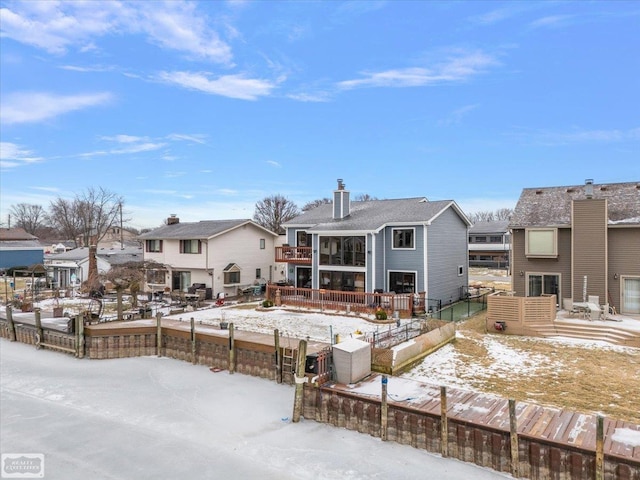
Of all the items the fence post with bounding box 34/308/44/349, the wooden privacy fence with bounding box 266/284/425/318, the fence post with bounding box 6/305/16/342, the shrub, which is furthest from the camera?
the wooden privacy fence with bounding box 266/284/425/318

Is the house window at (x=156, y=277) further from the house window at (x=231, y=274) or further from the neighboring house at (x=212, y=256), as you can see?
the house window at (x=231, y=274)

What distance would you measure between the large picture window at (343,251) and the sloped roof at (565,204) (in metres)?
7.81

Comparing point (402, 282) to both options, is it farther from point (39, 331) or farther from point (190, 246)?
point (39, 331)

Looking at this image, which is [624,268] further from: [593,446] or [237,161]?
[237,161]

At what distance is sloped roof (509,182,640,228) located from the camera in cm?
1873

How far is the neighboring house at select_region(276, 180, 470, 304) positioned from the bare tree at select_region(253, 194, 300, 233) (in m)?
36.2

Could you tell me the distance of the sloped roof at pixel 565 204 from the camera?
18.7 metres

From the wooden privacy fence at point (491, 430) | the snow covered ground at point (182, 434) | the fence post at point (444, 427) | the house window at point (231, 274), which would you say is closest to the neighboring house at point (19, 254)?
the house window at point (231, 274)

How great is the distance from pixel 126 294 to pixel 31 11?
1934 cm

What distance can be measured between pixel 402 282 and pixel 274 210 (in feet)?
139

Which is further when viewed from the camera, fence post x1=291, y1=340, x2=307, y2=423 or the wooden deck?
fence post x1=291, y1=340, x2=307, y2=423

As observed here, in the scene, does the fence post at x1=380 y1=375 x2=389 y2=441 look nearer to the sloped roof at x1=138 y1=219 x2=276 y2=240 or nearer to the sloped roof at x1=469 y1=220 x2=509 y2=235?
the sloped roof at x1=138 y1=219 x2=276 y2=240

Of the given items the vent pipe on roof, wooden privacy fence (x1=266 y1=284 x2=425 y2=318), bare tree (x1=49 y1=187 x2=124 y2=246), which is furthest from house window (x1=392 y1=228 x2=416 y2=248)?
bare tree (x1=49 y1=187 x2=124 y2=246)

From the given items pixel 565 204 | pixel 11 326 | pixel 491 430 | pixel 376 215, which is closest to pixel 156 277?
pixel 11 326
